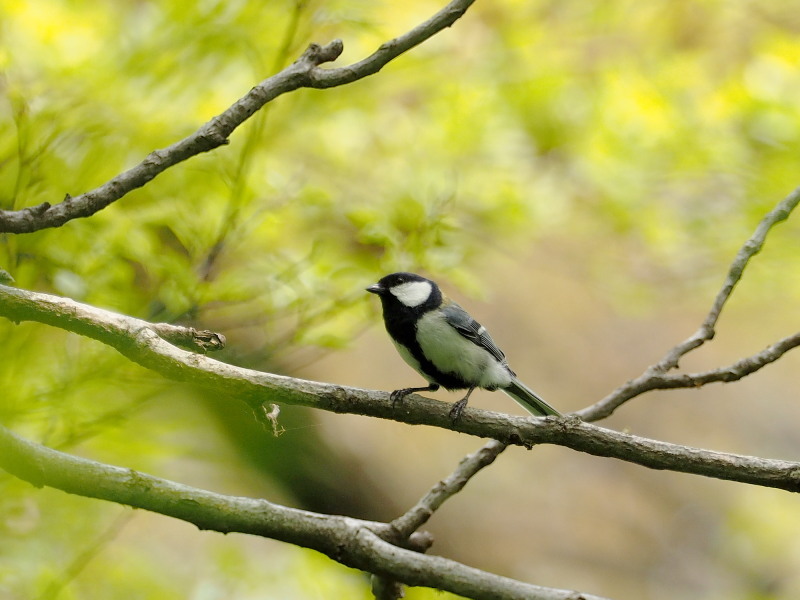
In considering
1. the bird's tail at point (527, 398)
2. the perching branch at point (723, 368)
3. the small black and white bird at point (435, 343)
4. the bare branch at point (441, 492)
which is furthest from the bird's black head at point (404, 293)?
the perching branch at point (723, 368)

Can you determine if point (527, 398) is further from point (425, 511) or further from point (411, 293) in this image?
point (425, 511)

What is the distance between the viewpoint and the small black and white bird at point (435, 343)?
3.16 metres

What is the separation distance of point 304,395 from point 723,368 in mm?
1410

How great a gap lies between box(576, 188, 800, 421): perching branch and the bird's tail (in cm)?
61

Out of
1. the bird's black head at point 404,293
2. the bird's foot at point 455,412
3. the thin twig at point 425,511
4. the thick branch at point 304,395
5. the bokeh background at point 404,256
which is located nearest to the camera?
the thick branch at point 304,395

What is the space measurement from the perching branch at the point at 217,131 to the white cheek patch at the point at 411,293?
1.17 metres

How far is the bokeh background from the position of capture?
8.52 ft

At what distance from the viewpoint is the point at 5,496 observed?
1.77 meters

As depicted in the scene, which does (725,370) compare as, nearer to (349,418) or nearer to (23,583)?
(23,583)

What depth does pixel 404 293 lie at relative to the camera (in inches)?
126

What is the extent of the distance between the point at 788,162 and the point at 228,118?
10.7ft

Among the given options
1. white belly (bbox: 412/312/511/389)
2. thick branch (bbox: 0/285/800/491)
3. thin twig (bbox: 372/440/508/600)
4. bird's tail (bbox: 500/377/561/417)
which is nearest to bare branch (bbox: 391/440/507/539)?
thin twig (bbox: 372/440/508/600)

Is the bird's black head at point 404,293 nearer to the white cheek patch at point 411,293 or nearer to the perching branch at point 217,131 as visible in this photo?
the white cheek patch at point 411,293

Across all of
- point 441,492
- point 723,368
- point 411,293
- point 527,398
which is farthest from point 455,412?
point 527,398
